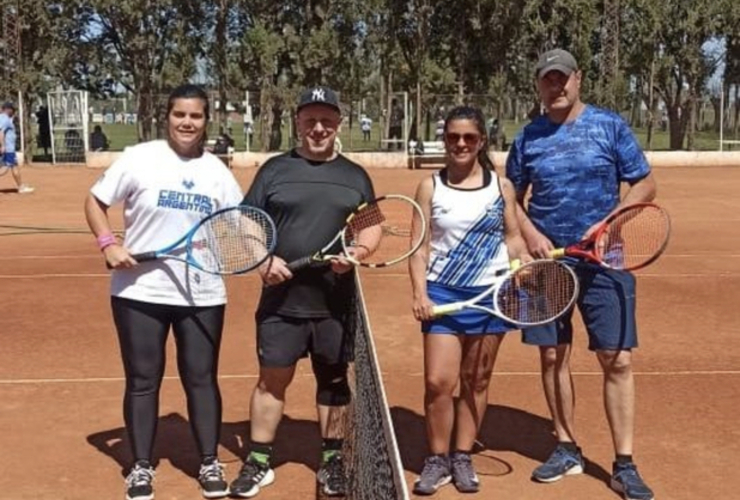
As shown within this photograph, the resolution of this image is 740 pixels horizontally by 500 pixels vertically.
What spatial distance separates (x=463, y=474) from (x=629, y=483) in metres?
0.76

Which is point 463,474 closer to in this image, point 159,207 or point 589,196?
point 589,196

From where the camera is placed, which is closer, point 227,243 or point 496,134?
point 227,243

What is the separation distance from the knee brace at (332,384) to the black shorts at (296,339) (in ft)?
0.24

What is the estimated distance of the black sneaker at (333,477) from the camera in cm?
452

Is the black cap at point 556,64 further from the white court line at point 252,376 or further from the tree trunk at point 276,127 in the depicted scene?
the tree trunk at point 276,127

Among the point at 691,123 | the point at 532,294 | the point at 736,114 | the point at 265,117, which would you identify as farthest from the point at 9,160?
the point at 736,114

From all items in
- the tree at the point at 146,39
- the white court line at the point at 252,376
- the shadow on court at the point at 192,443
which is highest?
the tree at the point at 146,39

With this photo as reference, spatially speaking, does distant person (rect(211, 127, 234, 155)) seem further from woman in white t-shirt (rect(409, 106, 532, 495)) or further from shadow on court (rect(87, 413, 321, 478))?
woman in white t-shirt (rect(409, 106, 532, 495))

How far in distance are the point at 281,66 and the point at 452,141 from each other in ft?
111

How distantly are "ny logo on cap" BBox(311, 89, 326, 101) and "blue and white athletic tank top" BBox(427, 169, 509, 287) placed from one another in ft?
2.06

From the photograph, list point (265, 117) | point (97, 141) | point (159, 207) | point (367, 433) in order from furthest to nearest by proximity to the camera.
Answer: point (265, 117) → point (97, 141) → point (159, 207) → point (367, 433)

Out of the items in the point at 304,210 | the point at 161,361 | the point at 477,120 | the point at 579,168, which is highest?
the point at 477,120

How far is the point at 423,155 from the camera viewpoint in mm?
31281

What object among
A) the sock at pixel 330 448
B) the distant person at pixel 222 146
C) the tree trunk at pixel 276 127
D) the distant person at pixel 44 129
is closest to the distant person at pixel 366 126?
the tree trunk at pixel 276 127
